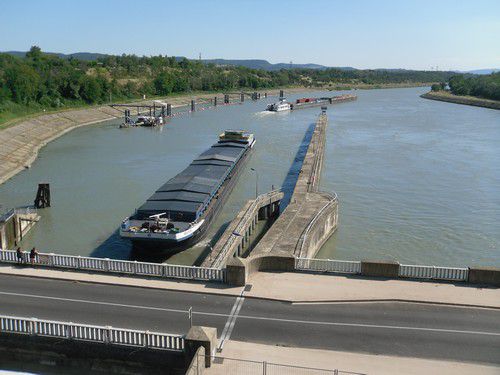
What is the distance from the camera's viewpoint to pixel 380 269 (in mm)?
19641

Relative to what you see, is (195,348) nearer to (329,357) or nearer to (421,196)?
(329,357)

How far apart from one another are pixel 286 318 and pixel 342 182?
1427 inches

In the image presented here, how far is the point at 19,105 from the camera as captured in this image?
315 ft

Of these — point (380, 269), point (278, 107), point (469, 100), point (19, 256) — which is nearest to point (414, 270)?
point (380, 269)

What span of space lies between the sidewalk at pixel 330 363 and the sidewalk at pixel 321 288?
128 inches

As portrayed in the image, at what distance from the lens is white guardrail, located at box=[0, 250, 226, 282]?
19344 millimetres

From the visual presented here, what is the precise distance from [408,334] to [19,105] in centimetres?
9467

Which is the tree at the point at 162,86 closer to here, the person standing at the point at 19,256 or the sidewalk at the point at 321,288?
the person standing at the point at 19,256

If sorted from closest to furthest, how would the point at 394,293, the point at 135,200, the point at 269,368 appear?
the point at 269,368 < the point at 394,293 < the point at 135,200

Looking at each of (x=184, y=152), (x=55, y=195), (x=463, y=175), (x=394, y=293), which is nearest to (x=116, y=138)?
(x=184, y=152)

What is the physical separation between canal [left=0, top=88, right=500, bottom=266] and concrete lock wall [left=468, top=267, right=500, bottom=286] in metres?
11.8

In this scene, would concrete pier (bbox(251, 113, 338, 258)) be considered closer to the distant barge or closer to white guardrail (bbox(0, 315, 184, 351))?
white guardrail (bbox(0, 315, 184, 351))

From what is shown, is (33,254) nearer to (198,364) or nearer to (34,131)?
(198,364)

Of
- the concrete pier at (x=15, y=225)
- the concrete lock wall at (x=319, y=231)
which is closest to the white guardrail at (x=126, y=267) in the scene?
the concrete lock wall at (x=319, y=231)
